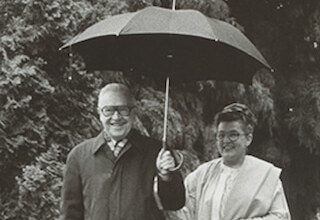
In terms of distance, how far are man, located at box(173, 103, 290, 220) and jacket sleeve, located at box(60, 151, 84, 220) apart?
28.4 inches

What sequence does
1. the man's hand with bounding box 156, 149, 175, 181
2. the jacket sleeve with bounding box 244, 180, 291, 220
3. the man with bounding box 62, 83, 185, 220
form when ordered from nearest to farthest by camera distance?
the man's hand with bounding box 156, 149, 175, 181 < the man with bounding box 62, 83, 185, 220 < the jacket sleeve with bounding box 244, 180, 291, 220

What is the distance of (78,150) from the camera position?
14.4 ft

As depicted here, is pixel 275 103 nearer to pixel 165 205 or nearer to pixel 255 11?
pixel 255 11

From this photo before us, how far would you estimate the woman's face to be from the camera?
4532 millimetres

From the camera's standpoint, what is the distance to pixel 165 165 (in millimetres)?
4133

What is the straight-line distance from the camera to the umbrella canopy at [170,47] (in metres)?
4.18

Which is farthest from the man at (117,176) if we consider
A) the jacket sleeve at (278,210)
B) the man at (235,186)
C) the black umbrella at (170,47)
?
the jacket sleeve at (278,210)

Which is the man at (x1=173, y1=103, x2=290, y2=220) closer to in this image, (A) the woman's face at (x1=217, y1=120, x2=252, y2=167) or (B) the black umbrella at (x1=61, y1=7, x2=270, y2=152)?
(A) the woman's face at (x1=217, y1=120, x2=252, y2=167)

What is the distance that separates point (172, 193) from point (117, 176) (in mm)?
349

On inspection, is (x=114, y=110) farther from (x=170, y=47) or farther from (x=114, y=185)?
(x=170, y=47)

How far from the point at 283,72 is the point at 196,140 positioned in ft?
12.1

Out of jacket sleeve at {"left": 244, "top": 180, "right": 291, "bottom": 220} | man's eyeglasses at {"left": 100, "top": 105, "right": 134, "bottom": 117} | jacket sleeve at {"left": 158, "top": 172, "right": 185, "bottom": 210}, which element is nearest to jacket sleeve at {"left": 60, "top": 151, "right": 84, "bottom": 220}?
man's eyeglasses at {"left": 100, "top": 105, "right": 134, "bottom": 117}

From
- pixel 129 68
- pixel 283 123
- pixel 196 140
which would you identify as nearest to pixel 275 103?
pixel 283 123

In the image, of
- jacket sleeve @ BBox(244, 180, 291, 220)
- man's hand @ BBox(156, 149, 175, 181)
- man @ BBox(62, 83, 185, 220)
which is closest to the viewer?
man's hand @ BBox(156, 149, 175, 181)
